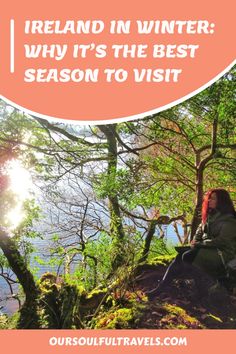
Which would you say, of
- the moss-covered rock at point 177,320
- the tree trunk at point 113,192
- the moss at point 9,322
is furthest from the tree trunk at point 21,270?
the moss-covered rock at point 177,320

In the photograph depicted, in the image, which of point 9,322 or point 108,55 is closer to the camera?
point 108,55

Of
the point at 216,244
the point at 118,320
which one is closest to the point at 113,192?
the point at 216,244

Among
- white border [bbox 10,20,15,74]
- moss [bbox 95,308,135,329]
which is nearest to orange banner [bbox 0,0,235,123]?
white border [bbox 10,20,15,74]

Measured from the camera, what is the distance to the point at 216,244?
418cm

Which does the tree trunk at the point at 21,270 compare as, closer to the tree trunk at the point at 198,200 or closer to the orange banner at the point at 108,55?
the tree trunk at the point at 198,200

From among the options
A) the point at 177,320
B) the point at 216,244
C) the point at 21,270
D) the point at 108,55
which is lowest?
the point at 177,320

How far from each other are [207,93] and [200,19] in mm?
1334

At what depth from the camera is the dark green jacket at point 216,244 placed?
13.5 ft

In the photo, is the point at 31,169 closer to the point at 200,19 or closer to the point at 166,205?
the point at 166,205

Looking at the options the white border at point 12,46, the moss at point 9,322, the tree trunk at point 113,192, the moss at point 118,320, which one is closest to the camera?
the moss at point 118,320
